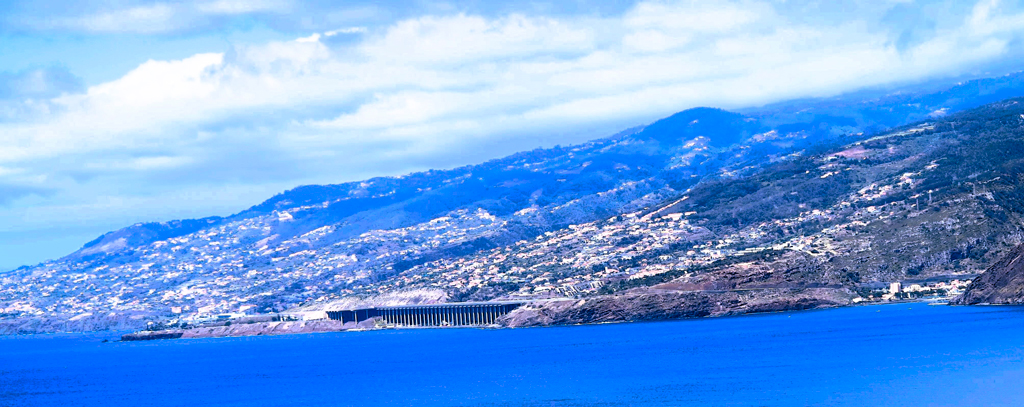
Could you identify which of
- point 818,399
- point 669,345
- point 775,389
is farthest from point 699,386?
point 669,345

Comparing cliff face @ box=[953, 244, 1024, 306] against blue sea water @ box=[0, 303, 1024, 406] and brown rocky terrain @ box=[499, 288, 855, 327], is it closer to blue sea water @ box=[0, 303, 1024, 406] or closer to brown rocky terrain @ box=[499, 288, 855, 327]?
blue sea water @ box=[0, 303, 1024, 406]

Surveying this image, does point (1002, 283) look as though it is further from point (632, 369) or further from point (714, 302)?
point (632, 369)

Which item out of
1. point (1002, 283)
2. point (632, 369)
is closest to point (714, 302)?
point (1002, 283)

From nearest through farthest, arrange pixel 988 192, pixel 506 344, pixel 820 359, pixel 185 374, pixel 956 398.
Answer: pixel 956 398 → pixel 820 359 → pixel 185 374 → pixel 506 344 → pixel 988 192

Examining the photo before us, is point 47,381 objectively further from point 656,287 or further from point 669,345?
point 656,287

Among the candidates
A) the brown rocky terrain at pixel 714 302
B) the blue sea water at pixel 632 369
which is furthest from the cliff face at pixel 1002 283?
the brown rocky terrain at pixel 714 302

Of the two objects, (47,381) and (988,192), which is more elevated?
(988,192)

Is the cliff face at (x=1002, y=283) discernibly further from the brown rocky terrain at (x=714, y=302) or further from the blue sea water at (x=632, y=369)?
the brown rocky terrain at (x=714, y=302)
